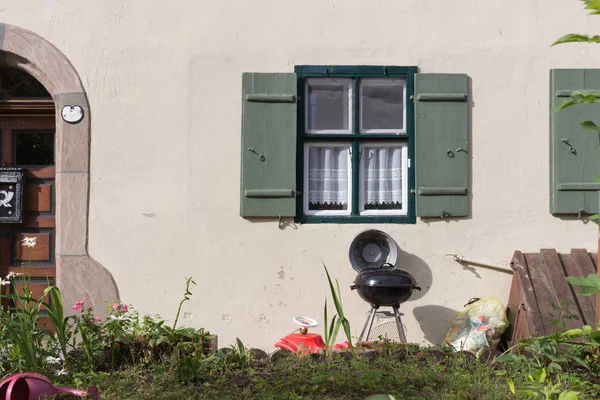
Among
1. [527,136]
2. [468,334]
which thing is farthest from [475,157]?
[468,334]

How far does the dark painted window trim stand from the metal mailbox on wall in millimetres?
A: 2342

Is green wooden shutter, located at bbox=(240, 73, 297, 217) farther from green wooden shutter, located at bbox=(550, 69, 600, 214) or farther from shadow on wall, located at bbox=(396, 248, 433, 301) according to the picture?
green wooden shutter, located at bbox=(550, 69, 600, 214)

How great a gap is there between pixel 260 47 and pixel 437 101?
1.52 metres

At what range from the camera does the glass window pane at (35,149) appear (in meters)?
6.83

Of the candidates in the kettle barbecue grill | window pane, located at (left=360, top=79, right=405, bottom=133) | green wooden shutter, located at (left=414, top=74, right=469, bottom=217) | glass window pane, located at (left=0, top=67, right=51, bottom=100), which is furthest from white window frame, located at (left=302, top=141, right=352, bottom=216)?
glass window pane, located at (left=0, top=67, right=51, bottom=100)

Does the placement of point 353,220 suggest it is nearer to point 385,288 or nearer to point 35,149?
point 385,288

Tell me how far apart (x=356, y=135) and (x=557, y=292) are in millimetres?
2017

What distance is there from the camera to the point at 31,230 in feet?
22.1

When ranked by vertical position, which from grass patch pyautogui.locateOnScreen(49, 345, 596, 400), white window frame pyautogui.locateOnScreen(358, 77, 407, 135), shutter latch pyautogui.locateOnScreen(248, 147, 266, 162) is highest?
white window frame pyautogui.locateOnScreen(358, 77, 407, 135)

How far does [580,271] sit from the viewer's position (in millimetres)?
6246

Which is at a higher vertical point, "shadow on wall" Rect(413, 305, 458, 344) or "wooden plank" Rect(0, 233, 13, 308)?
"wooden plank" Rect(0, 233, 13, 308)

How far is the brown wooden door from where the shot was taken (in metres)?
6.71

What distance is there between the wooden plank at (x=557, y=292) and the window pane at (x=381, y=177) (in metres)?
1.27

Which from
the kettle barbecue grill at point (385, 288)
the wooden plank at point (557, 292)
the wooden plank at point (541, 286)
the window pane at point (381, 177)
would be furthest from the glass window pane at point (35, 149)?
the wooden plank at point (557, 292)
